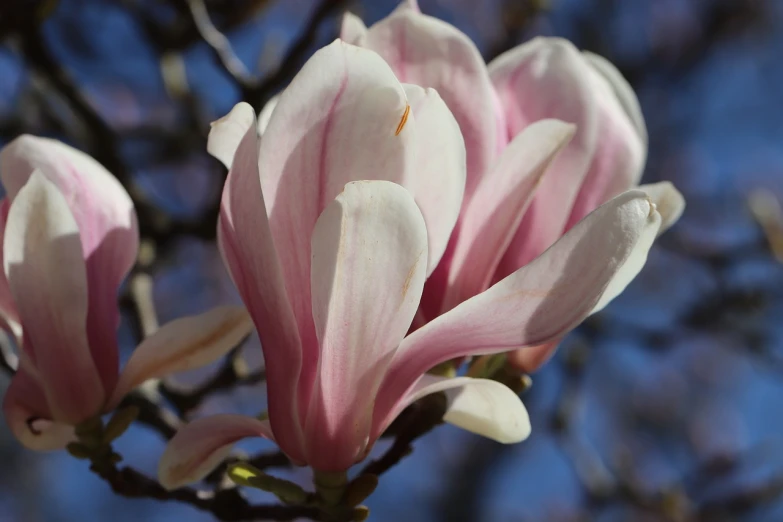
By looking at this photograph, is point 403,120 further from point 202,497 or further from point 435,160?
point 202,497

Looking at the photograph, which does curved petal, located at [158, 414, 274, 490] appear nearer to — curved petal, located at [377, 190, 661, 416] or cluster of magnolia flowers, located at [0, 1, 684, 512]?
cluster of magnolia flowers, located at [0, 1, 684, 512]

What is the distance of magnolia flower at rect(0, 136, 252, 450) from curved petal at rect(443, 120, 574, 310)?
178mm

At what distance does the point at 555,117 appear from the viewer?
0.71 metres

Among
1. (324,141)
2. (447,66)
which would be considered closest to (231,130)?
(324,141)

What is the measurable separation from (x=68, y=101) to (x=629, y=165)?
85 centimetres

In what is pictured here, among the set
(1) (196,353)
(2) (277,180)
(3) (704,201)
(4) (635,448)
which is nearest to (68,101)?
(1) (196,353)

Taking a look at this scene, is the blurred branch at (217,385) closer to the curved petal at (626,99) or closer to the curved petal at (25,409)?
the curved petal at (25,409)

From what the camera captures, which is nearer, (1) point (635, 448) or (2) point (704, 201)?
(2) point (704, 201)

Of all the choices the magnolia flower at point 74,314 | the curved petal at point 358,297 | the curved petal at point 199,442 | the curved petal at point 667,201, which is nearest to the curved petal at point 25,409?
the magnolia flower at point 74,314

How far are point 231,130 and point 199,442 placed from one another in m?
0.22

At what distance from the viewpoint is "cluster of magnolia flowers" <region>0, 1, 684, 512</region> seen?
0.53 meters

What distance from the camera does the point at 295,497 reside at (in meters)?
0.65

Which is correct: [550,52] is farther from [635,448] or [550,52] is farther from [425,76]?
[635,448]

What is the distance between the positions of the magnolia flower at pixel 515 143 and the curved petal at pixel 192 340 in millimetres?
147
